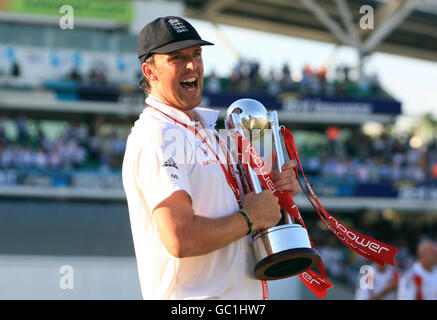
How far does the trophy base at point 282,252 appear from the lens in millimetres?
2285

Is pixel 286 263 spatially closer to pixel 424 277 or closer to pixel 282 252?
pixel 282 252

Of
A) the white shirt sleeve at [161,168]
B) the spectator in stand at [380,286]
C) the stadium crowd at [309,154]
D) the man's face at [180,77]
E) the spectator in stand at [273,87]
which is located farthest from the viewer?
the spectator in stand at [273,87]

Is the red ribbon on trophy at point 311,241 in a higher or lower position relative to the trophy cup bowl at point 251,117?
lower

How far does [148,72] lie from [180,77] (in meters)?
0.14

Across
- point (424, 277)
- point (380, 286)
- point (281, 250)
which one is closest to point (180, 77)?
point (281, 250)

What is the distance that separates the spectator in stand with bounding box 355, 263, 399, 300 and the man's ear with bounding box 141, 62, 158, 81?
16.3ft

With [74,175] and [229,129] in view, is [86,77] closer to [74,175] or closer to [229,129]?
[74,175]

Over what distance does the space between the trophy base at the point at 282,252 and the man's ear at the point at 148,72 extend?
716 millimetres

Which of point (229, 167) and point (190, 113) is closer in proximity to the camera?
point (229, 167)

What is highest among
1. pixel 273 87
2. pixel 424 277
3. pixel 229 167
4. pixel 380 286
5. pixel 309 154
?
pixel 273 87

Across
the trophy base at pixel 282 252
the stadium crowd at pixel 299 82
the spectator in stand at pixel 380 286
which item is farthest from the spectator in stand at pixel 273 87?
the trophy base at pixel 282 252

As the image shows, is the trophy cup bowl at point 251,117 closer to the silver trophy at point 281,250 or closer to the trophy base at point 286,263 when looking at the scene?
the silver trophy at point 281,250

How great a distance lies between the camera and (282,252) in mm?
2271

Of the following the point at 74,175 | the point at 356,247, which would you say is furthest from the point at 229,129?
the point at 74,175
